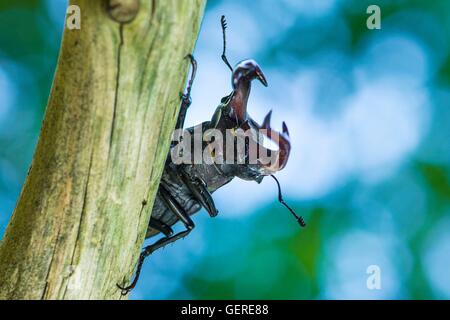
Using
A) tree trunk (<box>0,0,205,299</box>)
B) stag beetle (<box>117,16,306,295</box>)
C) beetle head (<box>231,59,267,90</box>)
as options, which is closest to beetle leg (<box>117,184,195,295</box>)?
stag beetle (<box>117,16,306,295</box>)

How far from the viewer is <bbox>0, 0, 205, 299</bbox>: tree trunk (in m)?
1.83

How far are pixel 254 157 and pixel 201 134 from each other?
386 millimetres

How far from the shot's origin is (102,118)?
1.90 meters

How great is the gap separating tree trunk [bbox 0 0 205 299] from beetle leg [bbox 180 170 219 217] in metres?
1.29

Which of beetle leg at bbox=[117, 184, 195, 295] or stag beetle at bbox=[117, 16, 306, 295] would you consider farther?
beetle leg at bbox=[117, 184, 195, 295]

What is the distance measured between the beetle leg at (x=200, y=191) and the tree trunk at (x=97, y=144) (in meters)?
1.29

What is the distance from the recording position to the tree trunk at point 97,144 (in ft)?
6.01

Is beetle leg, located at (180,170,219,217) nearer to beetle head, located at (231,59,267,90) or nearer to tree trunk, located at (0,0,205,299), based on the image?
beetle head, located at (231,59,267,90)

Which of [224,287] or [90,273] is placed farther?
[224,287]

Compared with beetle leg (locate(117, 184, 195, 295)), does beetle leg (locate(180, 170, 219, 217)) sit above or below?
above

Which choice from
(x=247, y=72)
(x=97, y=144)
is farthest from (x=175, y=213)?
(x=97, y=144)
